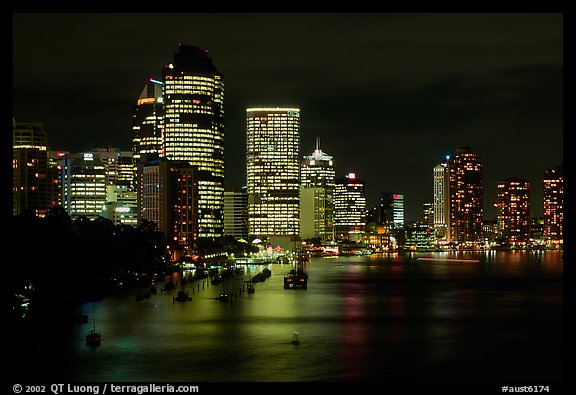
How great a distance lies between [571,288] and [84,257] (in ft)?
200

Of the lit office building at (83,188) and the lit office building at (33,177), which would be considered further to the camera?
the lit office building at (83,188)

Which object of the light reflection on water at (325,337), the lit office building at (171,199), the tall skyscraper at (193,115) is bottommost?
the light reflection on water at (325,337)

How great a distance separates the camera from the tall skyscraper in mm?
176250

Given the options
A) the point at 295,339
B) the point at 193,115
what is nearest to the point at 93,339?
the point at 295,339

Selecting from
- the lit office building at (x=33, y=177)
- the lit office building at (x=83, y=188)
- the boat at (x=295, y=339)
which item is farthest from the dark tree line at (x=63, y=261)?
A: the lit office building at (x=83, y=188)

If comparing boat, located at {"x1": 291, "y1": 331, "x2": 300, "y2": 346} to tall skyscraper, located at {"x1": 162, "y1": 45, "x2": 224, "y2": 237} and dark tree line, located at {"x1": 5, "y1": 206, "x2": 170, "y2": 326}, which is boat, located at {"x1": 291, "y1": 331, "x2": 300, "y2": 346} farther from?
tall skyscraper, located at {"x1": 162, "y1": 45, "x2": 224, "y2": 237}

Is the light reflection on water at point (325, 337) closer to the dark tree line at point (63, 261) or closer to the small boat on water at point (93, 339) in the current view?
the small boat on water at point (93, 339)

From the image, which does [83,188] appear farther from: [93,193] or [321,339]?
[321,339]

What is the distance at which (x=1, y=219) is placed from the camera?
8812 mm

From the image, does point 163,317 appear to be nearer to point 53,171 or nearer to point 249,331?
point 249,331

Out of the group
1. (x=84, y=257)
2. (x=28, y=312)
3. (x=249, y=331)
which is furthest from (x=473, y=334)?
(x=84, y=257)

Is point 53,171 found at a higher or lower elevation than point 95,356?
higher

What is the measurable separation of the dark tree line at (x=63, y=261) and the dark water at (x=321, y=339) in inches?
99.8

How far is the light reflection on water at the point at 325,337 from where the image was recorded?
3188 cm
